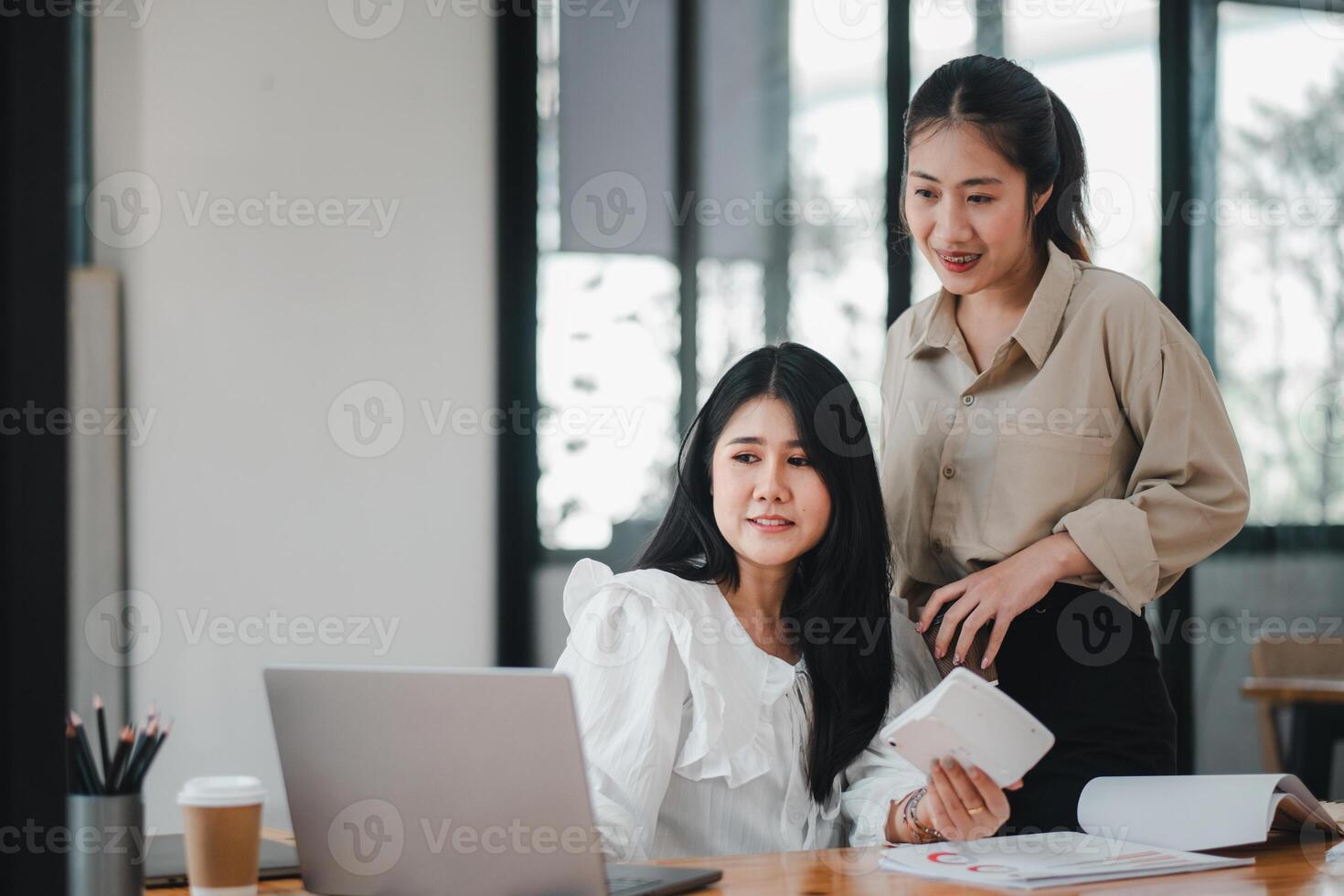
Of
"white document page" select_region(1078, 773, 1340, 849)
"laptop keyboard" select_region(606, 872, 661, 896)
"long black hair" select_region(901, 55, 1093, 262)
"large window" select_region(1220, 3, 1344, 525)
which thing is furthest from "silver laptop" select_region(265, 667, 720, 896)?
"large window" select_region(1220, 3, 1344, 525)

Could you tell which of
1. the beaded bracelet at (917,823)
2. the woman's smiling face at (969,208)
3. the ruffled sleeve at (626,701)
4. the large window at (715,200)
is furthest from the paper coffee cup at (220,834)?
the large window at (715,200)

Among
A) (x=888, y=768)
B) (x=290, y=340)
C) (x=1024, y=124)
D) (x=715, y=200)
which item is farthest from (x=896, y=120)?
(x=888, y=768)

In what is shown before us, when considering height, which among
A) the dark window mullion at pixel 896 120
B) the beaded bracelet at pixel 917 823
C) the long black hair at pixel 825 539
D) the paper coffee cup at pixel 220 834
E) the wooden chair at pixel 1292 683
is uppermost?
the dark window mullion at pixel 896 120

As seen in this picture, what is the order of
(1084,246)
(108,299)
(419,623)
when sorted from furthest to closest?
1. (419,623)
2. (108,299)
3. (1084,246)

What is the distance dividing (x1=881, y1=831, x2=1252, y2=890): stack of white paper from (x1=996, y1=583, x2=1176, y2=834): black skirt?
0.28m

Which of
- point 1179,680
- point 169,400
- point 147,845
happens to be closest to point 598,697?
point 147,845

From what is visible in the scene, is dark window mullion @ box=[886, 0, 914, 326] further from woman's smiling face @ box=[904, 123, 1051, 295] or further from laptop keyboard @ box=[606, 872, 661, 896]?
laptop keyboard @ box=[606, 872, 661, 896]

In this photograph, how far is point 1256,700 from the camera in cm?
377

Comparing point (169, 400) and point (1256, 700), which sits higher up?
point (169, 400)

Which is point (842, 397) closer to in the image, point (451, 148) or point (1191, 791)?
point (1191, 791)

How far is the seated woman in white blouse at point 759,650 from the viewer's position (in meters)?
1.63

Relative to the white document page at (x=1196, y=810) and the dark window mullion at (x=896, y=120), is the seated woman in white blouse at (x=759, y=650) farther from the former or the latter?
the dark window mullion at (x=896, y=120)

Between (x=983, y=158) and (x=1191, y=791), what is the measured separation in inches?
32.6

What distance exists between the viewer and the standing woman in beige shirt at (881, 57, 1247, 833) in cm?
176
